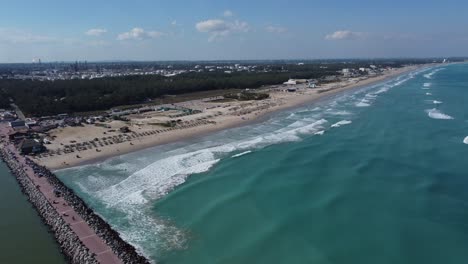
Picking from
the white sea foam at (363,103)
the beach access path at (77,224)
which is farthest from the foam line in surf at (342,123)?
the beach access path at (77,224)

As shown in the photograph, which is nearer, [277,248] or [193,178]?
[277,248]

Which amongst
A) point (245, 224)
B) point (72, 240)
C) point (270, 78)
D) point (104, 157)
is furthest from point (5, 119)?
point (270, 78)

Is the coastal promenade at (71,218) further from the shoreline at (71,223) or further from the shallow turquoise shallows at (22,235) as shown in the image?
the shallow turquoise shallows at (22,235)

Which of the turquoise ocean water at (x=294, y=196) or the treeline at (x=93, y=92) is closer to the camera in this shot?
the turquoise ocean water at (x=294, y=196)

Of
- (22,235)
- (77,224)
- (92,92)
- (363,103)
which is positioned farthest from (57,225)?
(363,103)

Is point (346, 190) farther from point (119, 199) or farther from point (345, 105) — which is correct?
point (345, 105)

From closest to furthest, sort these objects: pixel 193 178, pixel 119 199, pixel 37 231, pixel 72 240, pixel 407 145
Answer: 1. pixel 72 240
2. pixel 37 231
3. pixel 119 199
4. pixel 193 178
5. pixel 407 145

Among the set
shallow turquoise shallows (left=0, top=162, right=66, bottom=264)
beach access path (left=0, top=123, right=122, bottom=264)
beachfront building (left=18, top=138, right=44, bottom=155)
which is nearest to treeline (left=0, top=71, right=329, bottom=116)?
beachfront building (left=18, top=138, right=44, bottom=155)

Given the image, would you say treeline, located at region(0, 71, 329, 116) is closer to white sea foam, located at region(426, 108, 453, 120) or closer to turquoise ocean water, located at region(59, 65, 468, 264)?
turquoise ocean water, located at region(59, 65, 468, 264)
